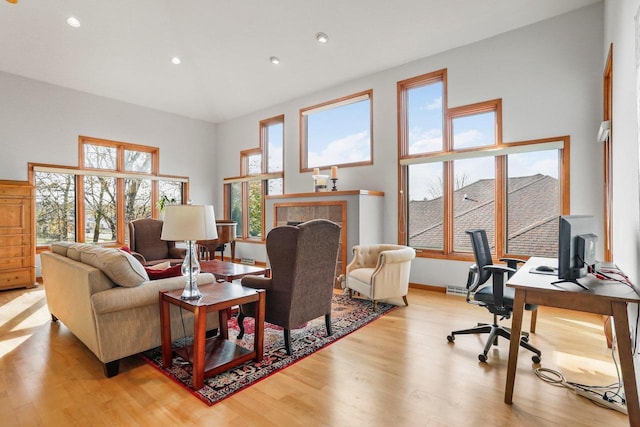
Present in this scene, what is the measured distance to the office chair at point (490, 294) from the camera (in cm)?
254

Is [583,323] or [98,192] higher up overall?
[98,192]

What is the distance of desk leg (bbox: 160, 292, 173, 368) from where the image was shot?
2.47 meters

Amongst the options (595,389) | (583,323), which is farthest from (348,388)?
(583,323)

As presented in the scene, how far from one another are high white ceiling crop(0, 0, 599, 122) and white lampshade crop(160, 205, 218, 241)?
135 inches

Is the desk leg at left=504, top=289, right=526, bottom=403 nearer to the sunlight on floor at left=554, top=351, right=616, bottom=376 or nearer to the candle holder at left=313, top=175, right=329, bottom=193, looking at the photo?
the sunlight on floor at left=554, top=351, right=616, bottom=376

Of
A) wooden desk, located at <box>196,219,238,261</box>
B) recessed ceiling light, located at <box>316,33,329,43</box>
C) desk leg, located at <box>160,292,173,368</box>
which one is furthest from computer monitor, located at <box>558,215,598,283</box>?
wooden desk, located at <box>196,219,238,261</box>

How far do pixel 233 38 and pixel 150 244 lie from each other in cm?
349

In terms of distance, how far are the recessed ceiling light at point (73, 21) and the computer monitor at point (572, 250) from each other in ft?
20.2

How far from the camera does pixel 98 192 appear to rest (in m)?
6.29

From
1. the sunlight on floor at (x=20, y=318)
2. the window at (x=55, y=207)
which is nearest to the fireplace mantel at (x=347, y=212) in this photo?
the sunlight on floor at (x=20, y=318)

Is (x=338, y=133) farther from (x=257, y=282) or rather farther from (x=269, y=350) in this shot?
(x=269, y=350)

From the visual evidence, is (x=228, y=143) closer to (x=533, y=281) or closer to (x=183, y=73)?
(x=183, y=73)

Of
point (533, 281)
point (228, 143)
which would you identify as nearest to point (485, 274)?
point (533, 281)

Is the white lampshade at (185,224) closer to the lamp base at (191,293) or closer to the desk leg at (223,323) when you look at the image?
the lamp base at (191,293)
